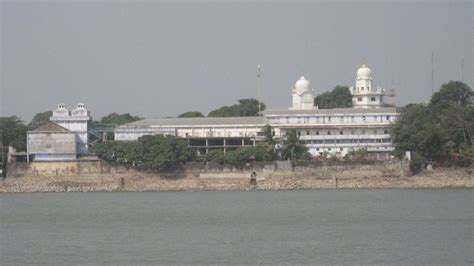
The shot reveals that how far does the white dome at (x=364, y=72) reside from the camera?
9300 cm

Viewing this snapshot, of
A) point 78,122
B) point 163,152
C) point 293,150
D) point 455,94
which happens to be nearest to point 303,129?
point 293,150

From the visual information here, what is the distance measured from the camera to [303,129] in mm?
81438

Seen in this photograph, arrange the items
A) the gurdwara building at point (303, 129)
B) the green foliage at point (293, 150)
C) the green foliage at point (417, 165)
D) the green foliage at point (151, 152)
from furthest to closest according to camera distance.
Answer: the gurdwara building at point (303, 129) < the green foliage at point (293, 150) < the green foliage at point (151, 152) < the green foliage at point (417, 165)

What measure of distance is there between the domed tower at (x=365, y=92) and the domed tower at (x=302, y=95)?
4.67 m

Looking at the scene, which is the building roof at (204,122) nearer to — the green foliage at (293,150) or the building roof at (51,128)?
the building roof at (51,128)

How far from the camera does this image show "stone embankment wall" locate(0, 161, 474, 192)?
70812 mm

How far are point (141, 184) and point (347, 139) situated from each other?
1822 cm

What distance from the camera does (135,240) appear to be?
38.2m

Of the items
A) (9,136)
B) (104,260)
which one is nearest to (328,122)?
(9,136)

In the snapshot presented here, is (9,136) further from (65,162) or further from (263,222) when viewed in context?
(263,222)

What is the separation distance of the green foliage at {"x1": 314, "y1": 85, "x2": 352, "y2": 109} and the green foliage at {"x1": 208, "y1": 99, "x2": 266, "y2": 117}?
6522 millimetres

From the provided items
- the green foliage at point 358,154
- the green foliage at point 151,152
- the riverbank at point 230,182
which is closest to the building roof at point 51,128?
the green foliage at point 151,152

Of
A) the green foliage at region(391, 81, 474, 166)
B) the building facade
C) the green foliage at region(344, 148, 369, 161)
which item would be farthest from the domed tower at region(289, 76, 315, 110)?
the building facade

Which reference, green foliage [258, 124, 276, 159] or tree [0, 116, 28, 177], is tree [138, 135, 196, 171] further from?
tree [0, 116, 28, 177]
